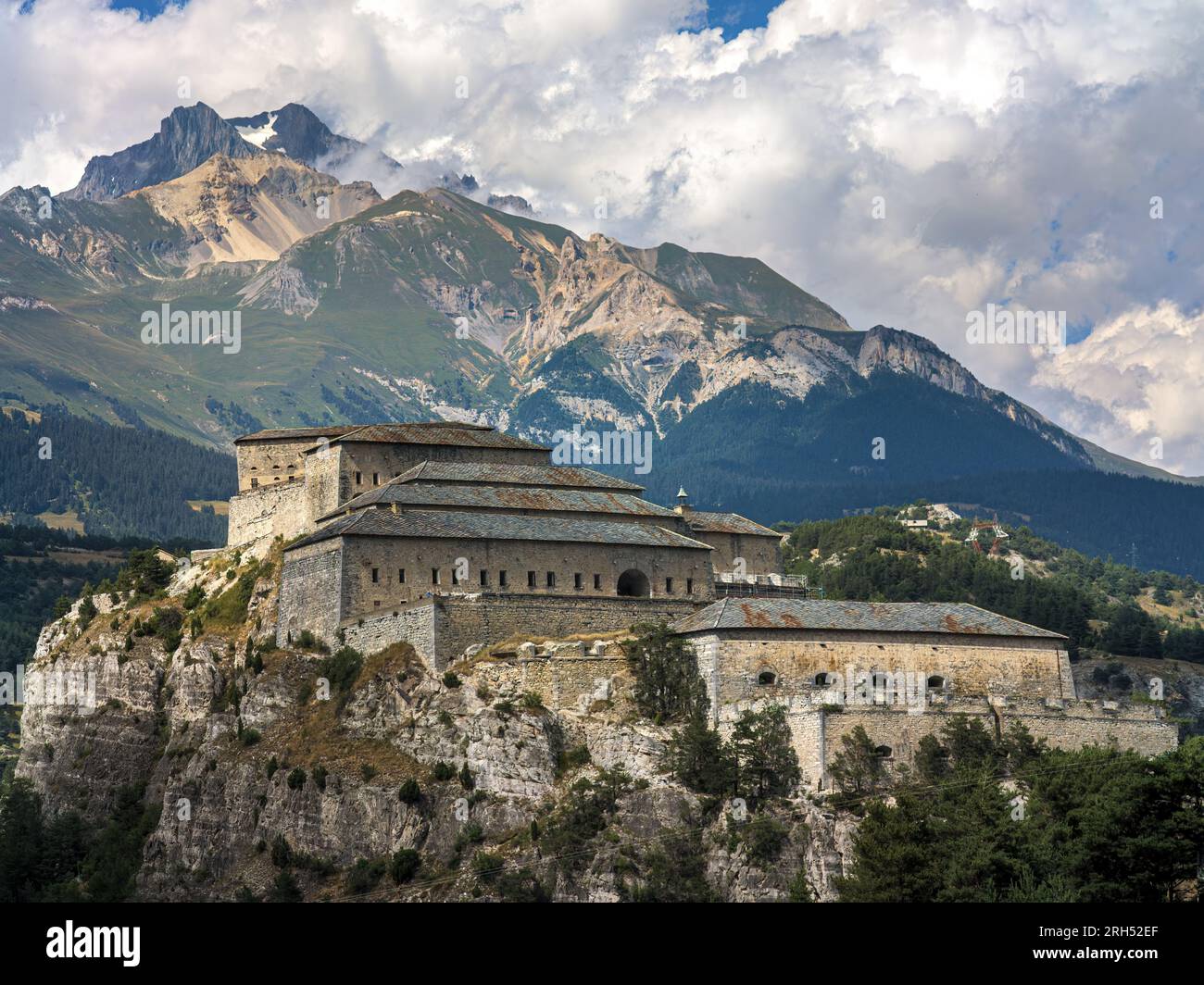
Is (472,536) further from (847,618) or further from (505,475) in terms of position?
(847,618)

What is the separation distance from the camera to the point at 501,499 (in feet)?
393

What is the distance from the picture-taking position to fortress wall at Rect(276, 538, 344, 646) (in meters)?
110

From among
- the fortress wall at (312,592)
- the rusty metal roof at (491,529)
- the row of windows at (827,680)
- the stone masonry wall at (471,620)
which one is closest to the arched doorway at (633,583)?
the rusty metal roof at (491,529)

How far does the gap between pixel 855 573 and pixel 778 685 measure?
91.2 metres

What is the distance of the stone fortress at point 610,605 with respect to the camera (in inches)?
3962

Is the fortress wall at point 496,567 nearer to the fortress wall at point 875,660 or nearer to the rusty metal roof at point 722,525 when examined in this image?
the rusty metal roof at point 722,525

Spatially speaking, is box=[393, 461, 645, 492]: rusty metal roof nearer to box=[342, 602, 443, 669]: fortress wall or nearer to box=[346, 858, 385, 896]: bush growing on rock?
box=[342, 602, 443, 669]: fortress wall

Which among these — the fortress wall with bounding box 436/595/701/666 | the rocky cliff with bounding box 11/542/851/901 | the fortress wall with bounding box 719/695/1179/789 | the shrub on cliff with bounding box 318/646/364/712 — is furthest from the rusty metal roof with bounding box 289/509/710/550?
the fortress wall with bounding box 719/695/1179/789

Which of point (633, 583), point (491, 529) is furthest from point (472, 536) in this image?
point (633, 583)

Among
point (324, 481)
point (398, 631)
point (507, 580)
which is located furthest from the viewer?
point (324, 481)

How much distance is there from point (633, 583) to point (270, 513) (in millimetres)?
30874

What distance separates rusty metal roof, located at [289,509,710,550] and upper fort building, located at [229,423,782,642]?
125 millimetres
